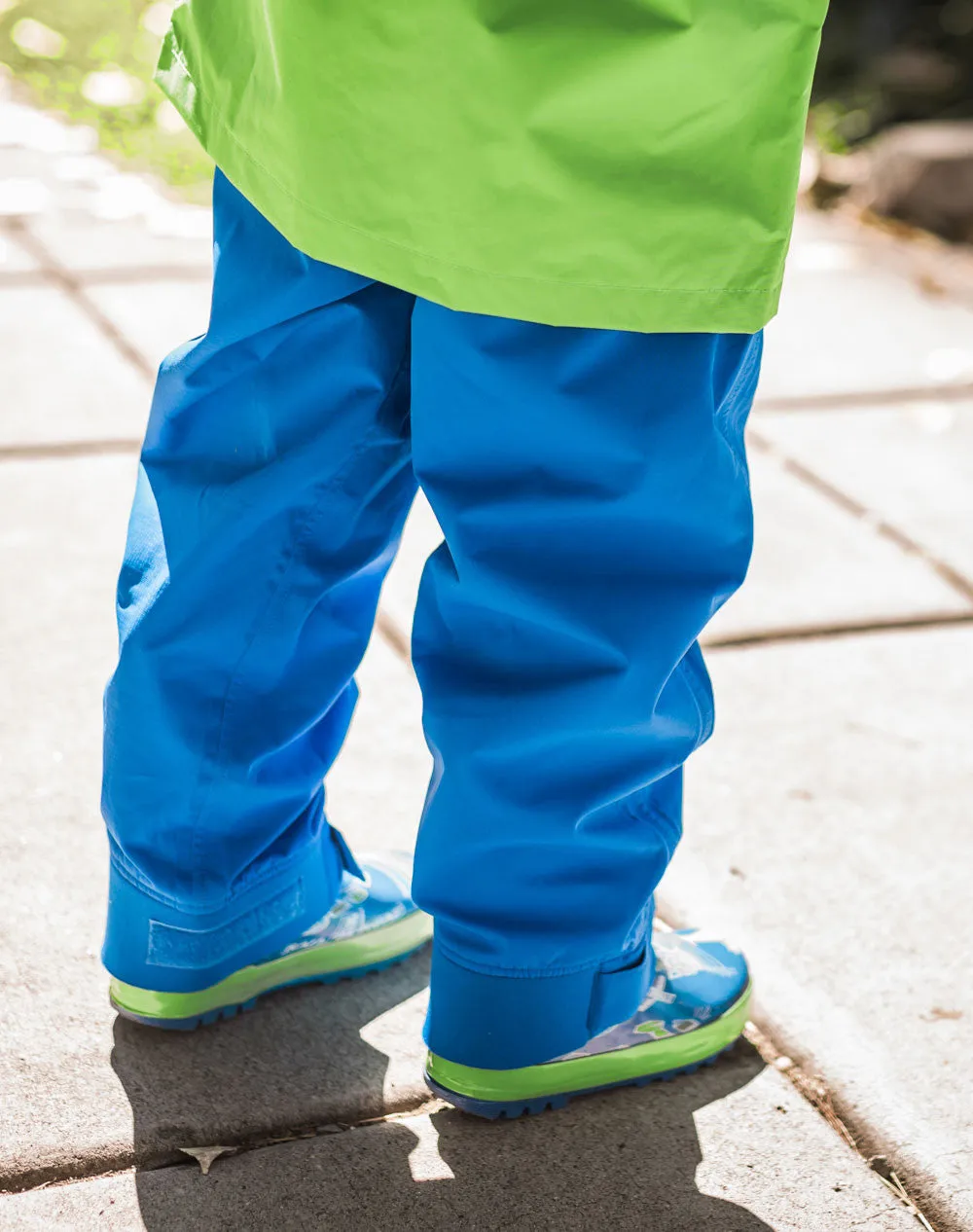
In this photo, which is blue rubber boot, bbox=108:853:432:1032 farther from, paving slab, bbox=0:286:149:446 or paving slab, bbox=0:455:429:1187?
paving slab, bbox=0:286:149:446

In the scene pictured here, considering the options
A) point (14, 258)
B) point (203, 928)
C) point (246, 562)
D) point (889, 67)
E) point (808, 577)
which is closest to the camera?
point (246, 562)

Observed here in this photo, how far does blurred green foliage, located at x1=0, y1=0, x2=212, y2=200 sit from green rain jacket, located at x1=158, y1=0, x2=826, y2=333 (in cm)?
330

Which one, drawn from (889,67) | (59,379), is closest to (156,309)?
(59,379)

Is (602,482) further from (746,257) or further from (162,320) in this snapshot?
(162,320)

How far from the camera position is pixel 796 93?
3.67 ft

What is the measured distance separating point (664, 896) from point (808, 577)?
0.90 meters

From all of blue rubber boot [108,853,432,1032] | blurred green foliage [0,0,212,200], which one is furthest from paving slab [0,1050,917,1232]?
blurred green foliage [0,0,212,200]

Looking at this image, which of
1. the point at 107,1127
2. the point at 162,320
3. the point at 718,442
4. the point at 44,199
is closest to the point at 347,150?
the point at 718,442

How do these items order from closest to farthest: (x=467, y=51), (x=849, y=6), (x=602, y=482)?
(x=467, y=51) < (x=602, y=482) < (x=849, y=6)

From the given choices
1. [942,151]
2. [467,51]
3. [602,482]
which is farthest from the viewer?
[942,151]

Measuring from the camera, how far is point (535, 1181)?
1408 mm

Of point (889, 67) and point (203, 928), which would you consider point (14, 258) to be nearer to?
point (203, 928)

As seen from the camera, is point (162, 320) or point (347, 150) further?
point (162, 320)

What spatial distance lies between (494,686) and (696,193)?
42 centimetres
